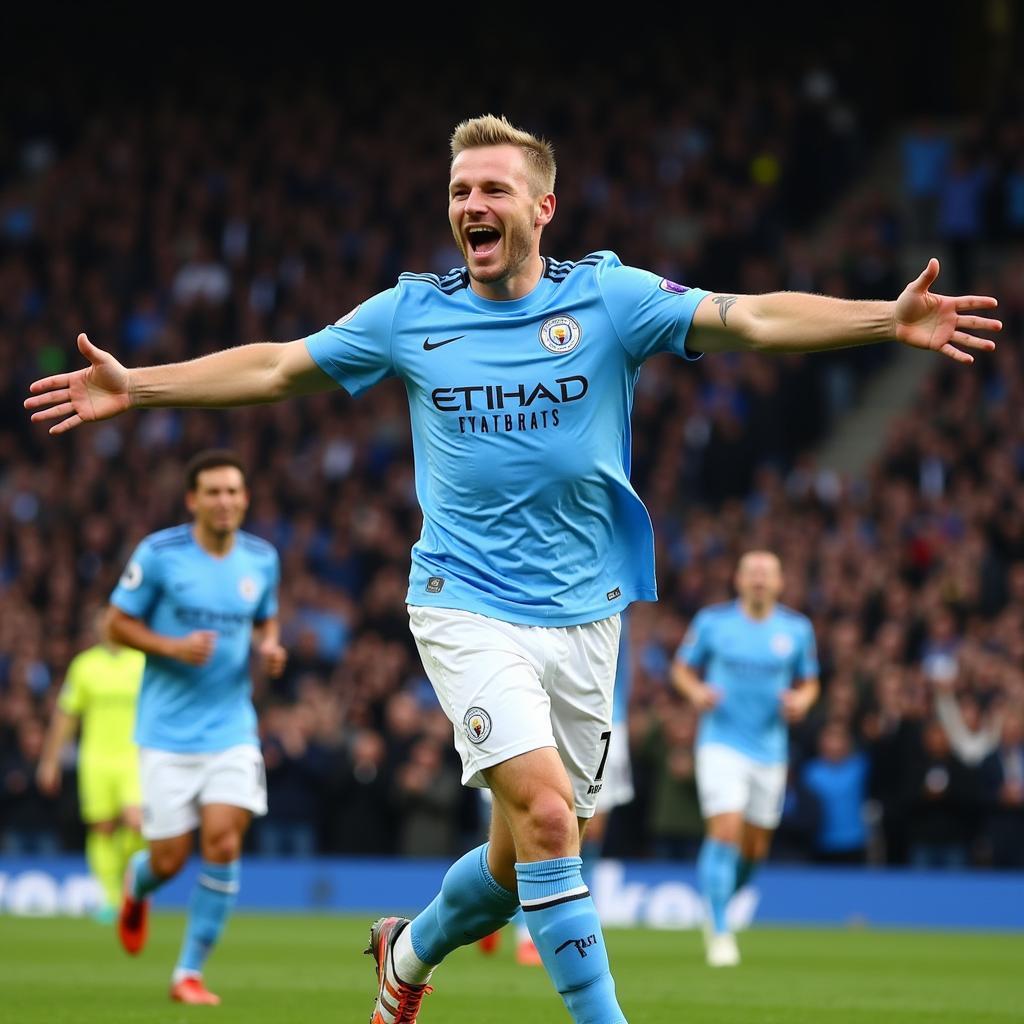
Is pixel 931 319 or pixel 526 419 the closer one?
pixel 931 319

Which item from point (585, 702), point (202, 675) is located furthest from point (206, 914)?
point (585, 702)

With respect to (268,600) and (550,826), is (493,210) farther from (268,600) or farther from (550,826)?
(268,600)

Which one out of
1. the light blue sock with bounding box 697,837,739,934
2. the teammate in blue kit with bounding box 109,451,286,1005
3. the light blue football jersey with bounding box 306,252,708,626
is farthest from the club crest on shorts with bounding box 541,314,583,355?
the light blue sock with bounding box 697,837,739,934

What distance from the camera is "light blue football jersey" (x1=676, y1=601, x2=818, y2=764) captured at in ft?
49.1

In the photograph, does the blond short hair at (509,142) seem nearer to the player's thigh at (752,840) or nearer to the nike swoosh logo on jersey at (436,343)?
the nike swoosh logo on jersey at (436,343)

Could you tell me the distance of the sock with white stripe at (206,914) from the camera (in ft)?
35.1

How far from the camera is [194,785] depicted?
11.2 meters

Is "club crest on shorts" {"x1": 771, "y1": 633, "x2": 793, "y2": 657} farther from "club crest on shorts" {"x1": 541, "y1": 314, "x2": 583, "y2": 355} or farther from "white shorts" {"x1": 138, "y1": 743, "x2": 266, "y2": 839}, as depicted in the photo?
"club crest on shorts" {"x1": 541, "y1": 314, "x2": 583, "y2": 355}

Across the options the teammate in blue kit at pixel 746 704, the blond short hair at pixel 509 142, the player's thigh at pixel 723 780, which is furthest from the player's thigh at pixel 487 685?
the player's thigh at pixel 723 780

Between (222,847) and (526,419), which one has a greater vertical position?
(526,419)

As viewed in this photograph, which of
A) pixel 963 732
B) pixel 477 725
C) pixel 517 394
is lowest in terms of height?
pixel 963 732

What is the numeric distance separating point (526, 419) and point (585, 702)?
950mm

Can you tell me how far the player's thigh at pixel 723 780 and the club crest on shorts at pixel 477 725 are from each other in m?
8.05

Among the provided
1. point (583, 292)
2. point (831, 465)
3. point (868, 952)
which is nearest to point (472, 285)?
point (583, 292)
